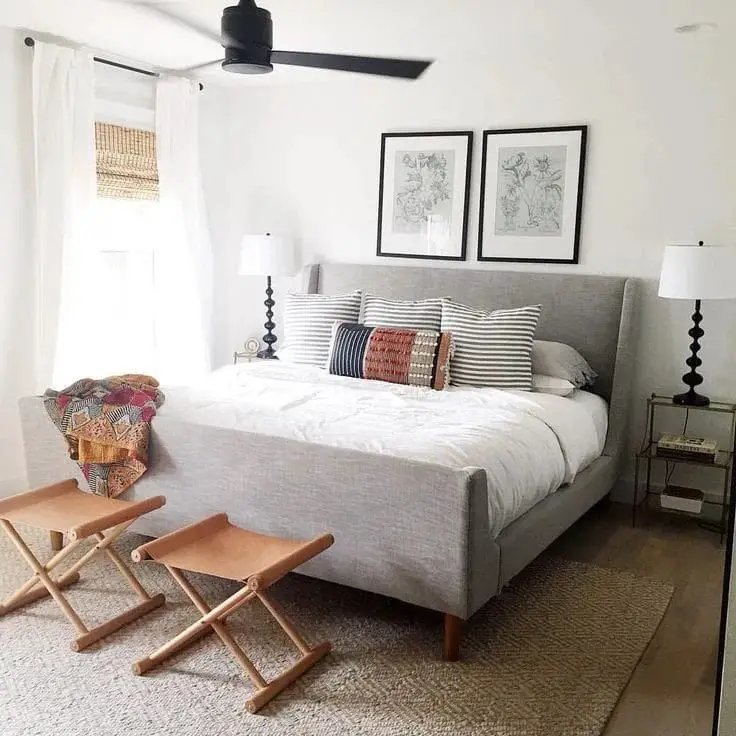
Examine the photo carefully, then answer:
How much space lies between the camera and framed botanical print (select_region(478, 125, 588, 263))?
169 inches

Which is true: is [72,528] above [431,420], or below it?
below

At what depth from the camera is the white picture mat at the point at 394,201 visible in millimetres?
4613

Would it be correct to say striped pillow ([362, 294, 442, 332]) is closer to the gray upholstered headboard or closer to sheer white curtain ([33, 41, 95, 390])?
the gray upholstered headboard

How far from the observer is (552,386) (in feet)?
13.0

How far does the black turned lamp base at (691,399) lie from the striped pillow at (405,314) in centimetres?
123

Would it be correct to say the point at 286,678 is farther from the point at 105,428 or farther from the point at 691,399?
the point at 691,399

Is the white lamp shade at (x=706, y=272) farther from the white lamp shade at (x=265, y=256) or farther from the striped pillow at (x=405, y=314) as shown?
the white lamp shade at (x=265, y=256)

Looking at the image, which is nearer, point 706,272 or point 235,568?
point 235,568

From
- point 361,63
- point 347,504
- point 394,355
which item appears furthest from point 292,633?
point 361,63

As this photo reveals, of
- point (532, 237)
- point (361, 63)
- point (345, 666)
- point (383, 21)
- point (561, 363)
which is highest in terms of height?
point (383, 21)

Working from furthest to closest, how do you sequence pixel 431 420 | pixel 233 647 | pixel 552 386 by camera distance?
pixel 552 386
pixel 431 420
pixel 233 647

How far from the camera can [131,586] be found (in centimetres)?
308

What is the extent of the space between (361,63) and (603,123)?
210 cm

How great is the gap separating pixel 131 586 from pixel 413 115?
3.08 meters
